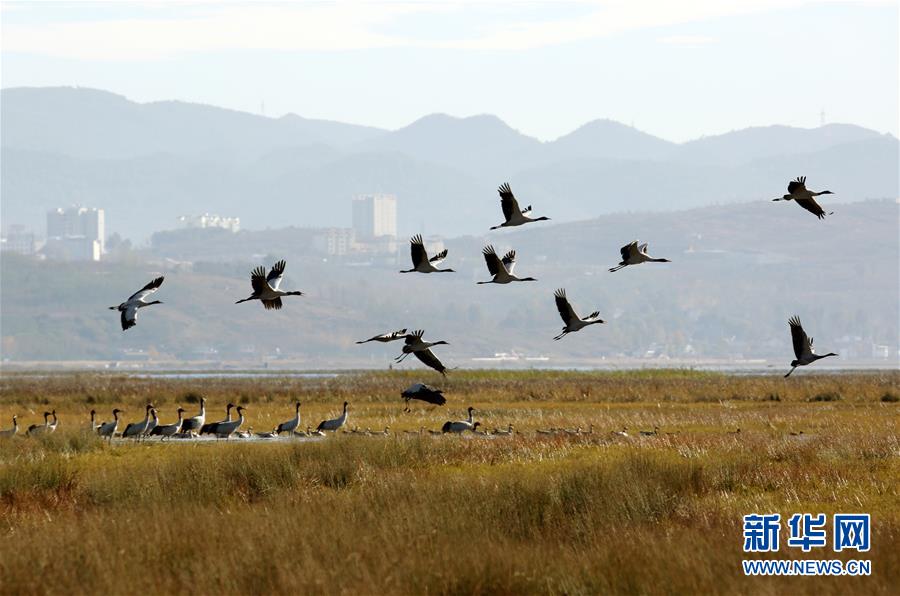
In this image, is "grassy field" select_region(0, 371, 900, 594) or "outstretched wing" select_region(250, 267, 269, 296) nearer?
"grassy field" select_region(0, 371, 900, 594)

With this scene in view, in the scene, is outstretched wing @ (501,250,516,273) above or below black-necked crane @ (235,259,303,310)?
above

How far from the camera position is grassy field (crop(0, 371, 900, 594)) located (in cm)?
1659

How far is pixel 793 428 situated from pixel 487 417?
10.9m

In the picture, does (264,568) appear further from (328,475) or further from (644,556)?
(328,475)

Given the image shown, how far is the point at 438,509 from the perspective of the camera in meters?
20.3

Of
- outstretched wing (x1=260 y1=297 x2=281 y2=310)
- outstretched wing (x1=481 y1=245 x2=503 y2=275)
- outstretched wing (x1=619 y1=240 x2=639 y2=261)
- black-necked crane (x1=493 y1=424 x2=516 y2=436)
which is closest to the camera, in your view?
outstretched wing (x1=619 y1=240 x2=639 y2=261)

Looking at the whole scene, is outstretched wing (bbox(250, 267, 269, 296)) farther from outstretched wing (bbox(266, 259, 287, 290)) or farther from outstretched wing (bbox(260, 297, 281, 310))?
outstretched wing (bbox(260, 297, 281, 310))

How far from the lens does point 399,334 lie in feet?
82.0

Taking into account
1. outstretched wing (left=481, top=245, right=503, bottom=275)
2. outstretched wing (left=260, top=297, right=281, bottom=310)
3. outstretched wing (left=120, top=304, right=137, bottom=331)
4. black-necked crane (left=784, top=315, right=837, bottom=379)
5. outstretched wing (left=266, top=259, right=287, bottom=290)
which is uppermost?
outstretched wing (left=481, top=245, right=503, bottom=275)

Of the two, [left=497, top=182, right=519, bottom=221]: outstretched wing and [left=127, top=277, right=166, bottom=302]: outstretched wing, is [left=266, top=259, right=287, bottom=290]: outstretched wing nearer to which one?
[left=127, top=277, right=166, bottom=302]: outstretched wing

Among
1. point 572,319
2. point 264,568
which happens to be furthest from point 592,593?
point 572,319

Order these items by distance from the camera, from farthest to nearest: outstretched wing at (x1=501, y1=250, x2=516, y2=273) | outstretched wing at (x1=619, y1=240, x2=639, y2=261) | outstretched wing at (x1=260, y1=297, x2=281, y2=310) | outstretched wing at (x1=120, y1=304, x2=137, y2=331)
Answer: outstretched wing at (x1=501, y1=250, x2=516, y2=273) < outstretched wing at (x1=260, y1=297, x2=281, y2=310) < outstretched wing at (x1=619, y1=240, x2=639, y2=261) < outstretched wing at (x1=120, y1=304, x2=137, y2=331)

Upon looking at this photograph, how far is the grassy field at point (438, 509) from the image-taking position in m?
16.6

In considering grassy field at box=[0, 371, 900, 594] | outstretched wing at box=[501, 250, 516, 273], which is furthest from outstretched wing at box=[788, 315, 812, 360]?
outstretched wing at box=[501, 250, 516, 273]
